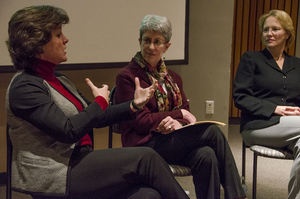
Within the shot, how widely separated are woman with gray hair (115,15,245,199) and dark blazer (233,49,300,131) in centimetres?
52

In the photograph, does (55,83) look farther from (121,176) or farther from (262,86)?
(262,86)

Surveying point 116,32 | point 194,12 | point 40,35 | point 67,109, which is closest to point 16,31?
point 40,35

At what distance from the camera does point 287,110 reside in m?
2.06

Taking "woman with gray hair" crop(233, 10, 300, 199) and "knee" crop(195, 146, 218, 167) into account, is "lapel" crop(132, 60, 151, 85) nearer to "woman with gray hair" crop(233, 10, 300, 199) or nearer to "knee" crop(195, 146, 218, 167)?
"knee" crop(195, 146, 218, 167)

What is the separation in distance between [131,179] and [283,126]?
3.83ft

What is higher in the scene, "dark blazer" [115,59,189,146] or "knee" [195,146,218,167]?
"dark blazer" [115,59,189,146]

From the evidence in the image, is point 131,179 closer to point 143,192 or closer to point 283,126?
point 143,192

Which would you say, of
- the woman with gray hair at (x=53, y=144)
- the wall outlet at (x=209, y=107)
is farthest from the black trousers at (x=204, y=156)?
the wall outlet at (x=209, y=107)

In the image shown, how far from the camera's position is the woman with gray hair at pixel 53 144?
1.20 meters

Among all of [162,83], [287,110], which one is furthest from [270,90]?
[162,83]

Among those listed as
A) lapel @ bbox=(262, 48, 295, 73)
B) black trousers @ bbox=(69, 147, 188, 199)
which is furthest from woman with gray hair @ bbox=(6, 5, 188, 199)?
lapel @ bbox=(262, 48, 295, 73)

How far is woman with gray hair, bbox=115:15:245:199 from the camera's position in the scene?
1.61 m

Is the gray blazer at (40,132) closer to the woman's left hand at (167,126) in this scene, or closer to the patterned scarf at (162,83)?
the woman's left hand at (167,126)

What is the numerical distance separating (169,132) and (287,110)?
35.8 inches
